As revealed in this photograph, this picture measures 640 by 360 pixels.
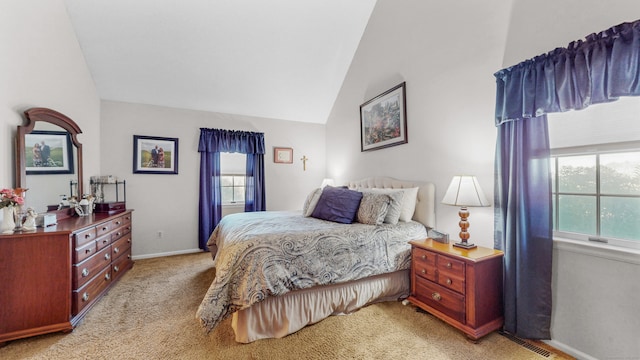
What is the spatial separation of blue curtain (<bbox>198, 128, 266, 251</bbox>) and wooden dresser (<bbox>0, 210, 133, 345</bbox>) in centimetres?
188

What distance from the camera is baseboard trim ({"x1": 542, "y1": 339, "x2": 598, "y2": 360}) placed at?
1.58 m

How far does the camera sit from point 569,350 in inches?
64.8

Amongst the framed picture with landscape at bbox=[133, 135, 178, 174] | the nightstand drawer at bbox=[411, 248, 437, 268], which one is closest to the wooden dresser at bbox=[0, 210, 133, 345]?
the framed picture with landscape at bbox=[133, 135, 178, 174]

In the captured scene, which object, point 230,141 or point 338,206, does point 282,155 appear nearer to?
point 230,141

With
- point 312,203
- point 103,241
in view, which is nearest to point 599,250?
point 312,203

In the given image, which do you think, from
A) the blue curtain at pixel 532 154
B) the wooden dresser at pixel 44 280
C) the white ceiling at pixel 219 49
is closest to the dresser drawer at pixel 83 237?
the wooden dresser at pixel 44 280

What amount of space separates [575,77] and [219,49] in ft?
11.8

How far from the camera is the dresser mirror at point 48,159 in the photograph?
2.20 meters

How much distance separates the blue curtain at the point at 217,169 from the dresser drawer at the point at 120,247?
1.00 meters

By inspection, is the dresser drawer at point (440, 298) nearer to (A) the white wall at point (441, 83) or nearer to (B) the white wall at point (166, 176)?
(A) the white wall at point (441, 83)

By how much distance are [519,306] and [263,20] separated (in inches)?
150

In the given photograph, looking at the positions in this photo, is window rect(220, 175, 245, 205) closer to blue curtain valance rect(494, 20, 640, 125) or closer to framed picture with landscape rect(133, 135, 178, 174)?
framed picture with landscape rect(133, 135, 178, 174)

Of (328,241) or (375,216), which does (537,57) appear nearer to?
(375,216)

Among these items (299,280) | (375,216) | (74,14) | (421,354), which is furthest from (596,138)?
(74,14)
